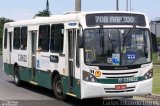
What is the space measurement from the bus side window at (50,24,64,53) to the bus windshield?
6.36ft

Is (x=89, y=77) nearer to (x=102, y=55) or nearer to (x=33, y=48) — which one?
(x=102, y=55)

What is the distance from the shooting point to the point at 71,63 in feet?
50.3

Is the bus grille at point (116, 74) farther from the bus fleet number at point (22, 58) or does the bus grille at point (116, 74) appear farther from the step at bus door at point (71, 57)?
the bus fleet number at point (22, 58)

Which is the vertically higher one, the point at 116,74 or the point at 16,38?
the point at 16,38

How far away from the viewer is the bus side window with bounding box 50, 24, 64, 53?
1611cm

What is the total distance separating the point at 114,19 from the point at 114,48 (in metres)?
0.92

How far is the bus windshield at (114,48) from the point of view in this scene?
46.8ft

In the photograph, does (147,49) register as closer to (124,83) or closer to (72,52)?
(124,83)

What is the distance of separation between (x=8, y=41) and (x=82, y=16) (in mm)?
9126

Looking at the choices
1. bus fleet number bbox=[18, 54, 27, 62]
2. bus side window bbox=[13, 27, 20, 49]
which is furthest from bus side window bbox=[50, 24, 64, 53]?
bus side window bbox=[13, 27, 20, 49]

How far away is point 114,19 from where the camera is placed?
48.3 ft

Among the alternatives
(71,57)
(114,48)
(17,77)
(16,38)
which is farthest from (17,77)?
(114,48)

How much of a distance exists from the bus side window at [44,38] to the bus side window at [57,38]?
0.47 m

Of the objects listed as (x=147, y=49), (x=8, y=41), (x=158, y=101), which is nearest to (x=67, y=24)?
(x=147, y=49)
